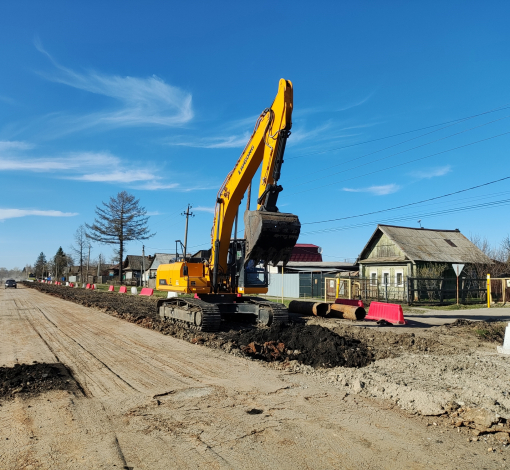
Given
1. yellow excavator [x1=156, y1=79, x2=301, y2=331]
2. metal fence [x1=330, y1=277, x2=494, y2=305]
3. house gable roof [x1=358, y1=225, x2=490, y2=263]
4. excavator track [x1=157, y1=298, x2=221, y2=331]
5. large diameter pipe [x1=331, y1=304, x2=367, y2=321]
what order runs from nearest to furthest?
1. yellow excavator [x1=156, y1=79, x2=301, y2=331]
2. excavator track [x1=157, y1=298, x2=221, y2=331]
3. large diameter pipe [x1=331, y1=304, x2=367, y2=321]
4. metal fence [x1=330, y1=277, x2=494, y2=305]
5. house gable roof [x1=358, y1=225, x2=490, y2=263]

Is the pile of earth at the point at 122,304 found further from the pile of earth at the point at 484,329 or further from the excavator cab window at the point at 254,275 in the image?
the pile of earth at the point at 484,329

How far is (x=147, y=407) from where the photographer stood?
557 cm

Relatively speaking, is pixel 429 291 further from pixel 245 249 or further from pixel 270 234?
pixel 270 234

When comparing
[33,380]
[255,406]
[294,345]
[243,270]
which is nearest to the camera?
[255,406]

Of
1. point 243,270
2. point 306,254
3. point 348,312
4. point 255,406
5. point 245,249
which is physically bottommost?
point 255,406

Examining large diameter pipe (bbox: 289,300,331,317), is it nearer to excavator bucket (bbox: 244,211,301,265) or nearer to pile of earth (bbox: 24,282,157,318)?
pile of earth (bbox: 24,282,157,318)

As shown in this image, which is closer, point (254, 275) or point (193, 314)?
→ point (193, 314)

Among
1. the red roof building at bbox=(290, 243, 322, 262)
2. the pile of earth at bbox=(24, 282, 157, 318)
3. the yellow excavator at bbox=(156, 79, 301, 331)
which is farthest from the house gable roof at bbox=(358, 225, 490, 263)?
the red roof building at bbox=(290, 243, 322, 262)

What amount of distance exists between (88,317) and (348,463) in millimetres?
15742

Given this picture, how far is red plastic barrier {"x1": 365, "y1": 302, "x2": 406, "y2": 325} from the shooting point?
51.4 ft

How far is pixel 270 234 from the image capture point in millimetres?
10102

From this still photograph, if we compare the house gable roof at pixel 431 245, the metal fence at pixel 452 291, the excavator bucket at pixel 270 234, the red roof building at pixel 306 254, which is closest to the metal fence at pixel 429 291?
the metal fence at pixel 452 291

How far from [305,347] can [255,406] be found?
368cm

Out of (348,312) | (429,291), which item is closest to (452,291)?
(429,291)
